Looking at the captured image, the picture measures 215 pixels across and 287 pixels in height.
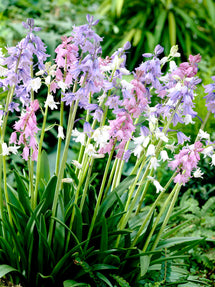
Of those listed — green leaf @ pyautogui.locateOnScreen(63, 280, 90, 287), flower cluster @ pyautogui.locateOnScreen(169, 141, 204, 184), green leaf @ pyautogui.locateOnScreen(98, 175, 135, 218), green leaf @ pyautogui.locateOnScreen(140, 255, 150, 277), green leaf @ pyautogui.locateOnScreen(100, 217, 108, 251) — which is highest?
flower cluster @ pyautogui.locateOnScreen(169, 141, 204, 184)

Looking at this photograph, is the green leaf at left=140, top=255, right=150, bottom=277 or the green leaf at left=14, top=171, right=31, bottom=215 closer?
the green leaf at left=140, top=255, right=150, bottom=277

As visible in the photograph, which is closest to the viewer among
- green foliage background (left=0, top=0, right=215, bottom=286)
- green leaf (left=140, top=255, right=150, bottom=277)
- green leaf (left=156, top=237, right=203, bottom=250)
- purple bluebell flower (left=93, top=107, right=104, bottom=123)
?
purple bluebell flower (left=93, top=107, right=104, bottom=123)

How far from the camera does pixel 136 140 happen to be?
1.21 metres

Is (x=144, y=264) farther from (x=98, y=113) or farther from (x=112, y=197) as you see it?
(x=98, y=113)

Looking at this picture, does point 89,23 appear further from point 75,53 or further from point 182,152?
point 182,152

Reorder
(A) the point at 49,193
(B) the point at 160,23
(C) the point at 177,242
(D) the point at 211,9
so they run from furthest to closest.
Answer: (D) the point at 211,9 → (B) the point at 160,23 → (C) the point at 177,242 → (A) the point at 49,193

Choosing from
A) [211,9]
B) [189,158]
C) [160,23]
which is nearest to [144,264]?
[189,158]

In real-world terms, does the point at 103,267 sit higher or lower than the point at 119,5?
lower

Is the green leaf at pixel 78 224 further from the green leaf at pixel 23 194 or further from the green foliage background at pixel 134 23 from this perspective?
the green foliage background at pixel 134 23

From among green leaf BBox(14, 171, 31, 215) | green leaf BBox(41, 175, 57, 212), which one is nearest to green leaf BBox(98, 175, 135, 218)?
green leaf BBox(41, 175, 57, 212)

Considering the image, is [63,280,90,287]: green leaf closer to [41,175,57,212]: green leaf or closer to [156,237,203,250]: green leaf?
[41,175,57,212]: green leaf

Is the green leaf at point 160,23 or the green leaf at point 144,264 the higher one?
the green leaf at point 160,23

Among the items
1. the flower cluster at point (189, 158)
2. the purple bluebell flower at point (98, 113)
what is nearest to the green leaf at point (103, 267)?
the flower cluster at point (189, 158)

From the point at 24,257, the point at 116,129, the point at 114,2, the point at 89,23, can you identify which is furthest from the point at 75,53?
the point at 114,2
